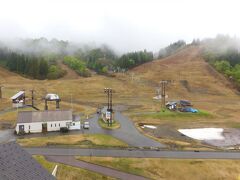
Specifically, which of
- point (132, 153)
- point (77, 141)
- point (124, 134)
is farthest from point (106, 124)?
point (132, 153)

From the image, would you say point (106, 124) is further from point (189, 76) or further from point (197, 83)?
point (189, 76)

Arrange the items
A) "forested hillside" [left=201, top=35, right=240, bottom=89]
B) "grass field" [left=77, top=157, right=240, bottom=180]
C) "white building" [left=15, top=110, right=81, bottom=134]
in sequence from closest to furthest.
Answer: "grass field" [left=77, top=157, right=240, bottom=180], "white building" [left=15, top=110, right=81, bottom=134], "forested hillside" [left=201, top=35, right=240, bottom=89]

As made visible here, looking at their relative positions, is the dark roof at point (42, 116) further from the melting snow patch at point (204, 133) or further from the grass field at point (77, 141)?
the melting snow patch at point (204, 133)

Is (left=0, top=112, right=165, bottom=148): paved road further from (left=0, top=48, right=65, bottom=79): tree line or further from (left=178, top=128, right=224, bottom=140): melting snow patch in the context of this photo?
(left=0, top=48, right=65, bottom=79): tree line

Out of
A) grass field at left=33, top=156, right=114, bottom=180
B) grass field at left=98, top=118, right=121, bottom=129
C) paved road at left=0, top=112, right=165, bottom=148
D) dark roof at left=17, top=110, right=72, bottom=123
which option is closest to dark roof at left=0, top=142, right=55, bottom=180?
grass field at left=33, top=156, right=114, bottom=180

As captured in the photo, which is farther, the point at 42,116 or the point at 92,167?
the point at 42,116

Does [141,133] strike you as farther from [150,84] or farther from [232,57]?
[232,57]
